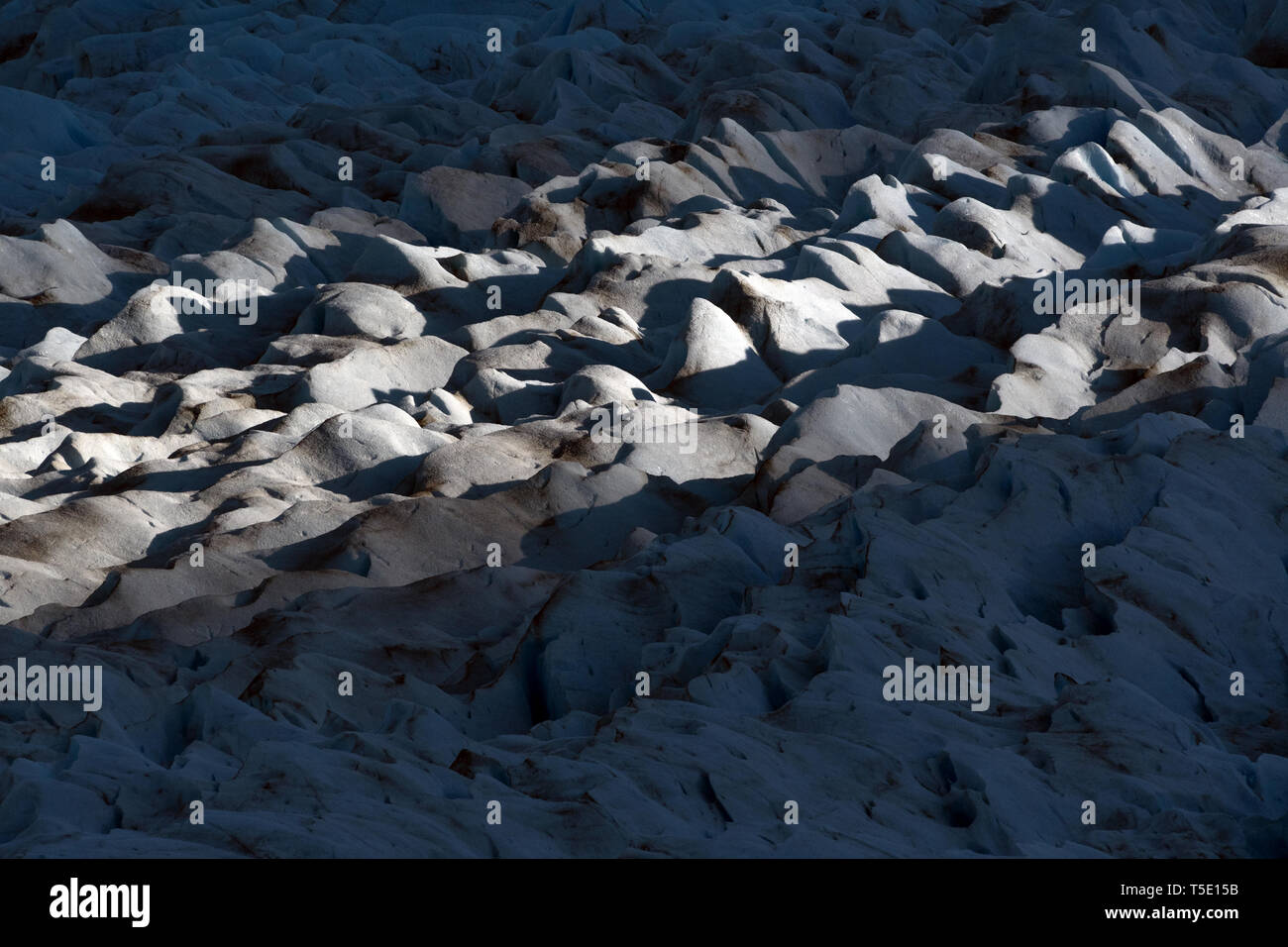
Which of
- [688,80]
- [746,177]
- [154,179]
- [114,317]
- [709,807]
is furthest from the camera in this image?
[688,80]

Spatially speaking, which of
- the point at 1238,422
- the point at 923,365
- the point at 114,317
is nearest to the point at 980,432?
the point at 1238,422

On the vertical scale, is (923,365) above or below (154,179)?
below

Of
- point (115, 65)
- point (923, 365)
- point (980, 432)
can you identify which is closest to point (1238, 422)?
point (980, 432)

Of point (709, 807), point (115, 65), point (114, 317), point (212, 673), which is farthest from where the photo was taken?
point (115, 65)
